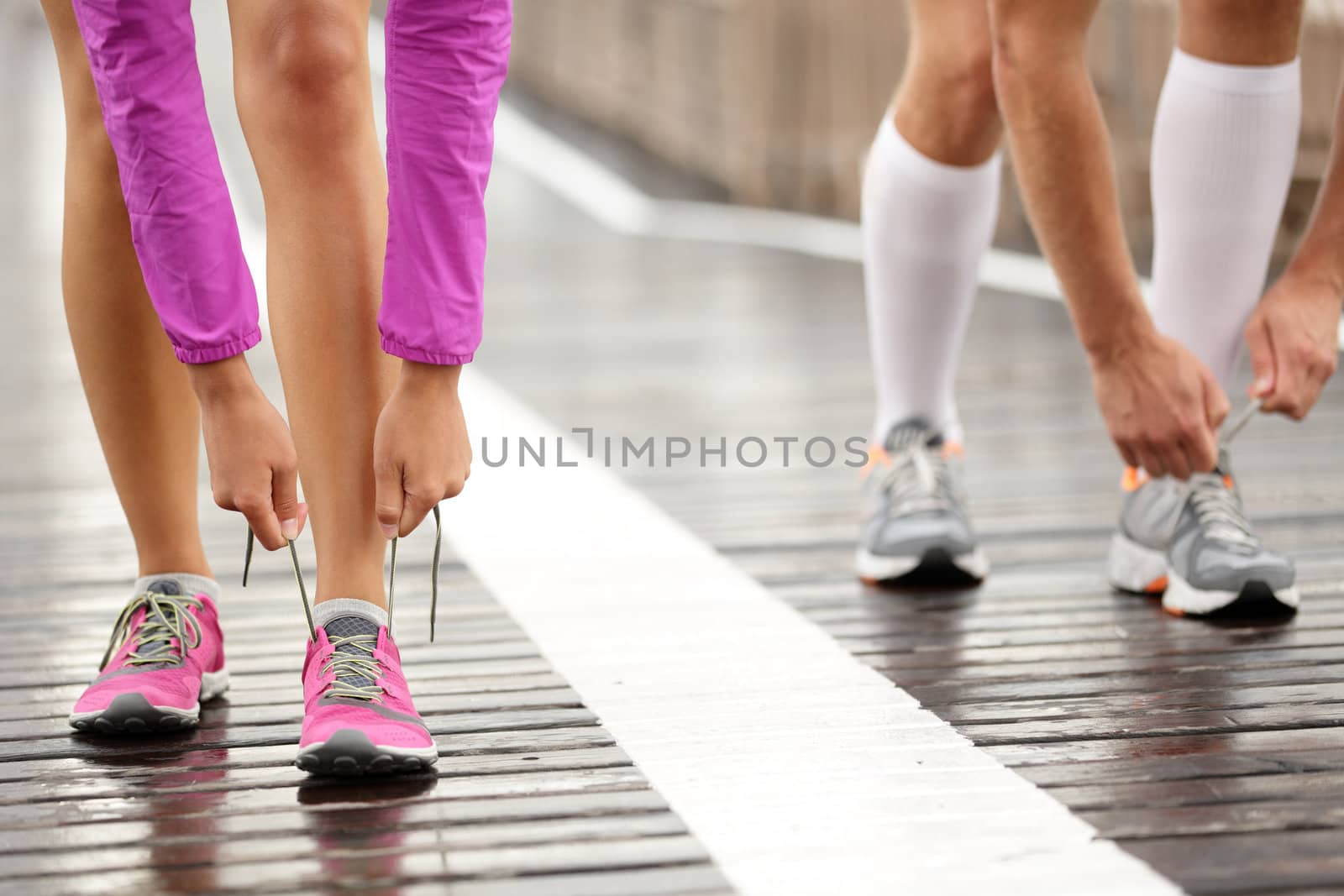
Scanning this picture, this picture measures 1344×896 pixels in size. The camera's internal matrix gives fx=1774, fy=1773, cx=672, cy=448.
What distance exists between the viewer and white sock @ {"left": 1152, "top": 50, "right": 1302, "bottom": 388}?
185cm

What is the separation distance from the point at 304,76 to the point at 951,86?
864 millimetres

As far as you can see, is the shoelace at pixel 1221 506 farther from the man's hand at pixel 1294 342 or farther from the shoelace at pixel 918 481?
the shoelace at pixel 918 481

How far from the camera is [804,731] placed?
1442 millimetres

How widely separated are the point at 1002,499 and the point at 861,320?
237 cm

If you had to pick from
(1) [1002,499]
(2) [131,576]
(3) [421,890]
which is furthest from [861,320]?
(3) [421,890]

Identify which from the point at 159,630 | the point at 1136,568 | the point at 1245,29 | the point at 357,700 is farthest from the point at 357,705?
the point at 1245,29

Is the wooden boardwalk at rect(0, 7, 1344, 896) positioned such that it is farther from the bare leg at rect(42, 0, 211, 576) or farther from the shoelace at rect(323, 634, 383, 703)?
the bare leg at rect(42, 0, 211, 576)

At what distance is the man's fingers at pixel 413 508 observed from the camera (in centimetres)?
134

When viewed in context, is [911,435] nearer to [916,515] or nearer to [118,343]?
[916,515]

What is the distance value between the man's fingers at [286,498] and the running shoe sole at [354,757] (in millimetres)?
164

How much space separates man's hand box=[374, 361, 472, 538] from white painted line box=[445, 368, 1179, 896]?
26 cm

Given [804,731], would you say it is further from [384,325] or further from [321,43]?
[321,43]

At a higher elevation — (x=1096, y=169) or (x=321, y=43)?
(x=321, y=43)

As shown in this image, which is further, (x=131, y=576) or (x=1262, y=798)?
(x=131, y=576)
